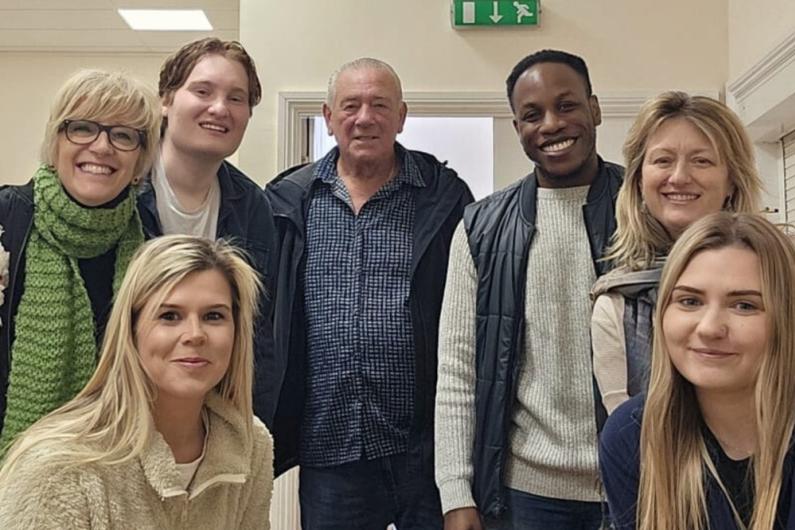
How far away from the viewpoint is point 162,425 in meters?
1.56

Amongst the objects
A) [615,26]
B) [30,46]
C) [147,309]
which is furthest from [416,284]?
[30,46]

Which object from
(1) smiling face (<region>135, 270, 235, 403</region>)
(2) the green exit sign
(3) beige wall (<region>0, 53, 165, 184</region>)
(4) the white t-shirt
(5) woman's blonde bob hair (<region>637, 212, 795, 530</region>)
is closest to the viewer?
(5) woman's blonde bob hair (<region>637, 212, 795, 530</region>)

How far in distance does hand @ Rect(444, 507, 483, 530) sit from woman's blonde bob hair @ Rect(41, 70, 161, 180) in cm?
95

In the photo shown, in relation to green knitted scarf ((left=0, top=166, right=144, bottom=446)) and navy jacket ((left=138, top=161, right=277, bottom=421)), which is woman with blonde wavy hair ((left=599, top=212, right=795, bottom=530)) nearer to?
navy jacket ((left=138, top=161, right=277, bottom=421))

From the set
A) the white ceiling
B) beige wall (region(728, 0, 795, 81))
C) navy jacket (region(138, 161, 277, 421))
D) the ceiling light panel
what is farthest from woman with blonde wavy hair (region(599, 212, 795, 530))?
the ceiling light panel

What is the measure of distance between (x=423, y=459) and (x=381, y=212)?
0.61m

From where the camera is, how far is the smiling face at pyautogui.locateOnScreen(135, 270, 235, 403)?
151 cm

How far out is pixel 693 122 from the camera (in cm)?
156

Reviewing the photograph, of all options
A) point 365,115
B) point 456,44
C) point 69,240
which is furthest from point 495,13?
point 69,240

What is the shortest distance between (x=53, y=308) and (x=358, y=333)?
686 mm

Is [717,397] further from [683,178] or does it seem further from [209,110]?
[209,110]

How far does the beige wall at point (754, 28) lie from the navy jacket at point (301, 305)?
1549mm

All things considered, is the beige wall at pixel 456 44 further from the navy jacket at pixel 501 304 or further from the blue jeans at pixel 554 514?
the blue jeans at pixel 554 514

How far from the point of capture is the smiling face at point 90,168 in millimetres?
1670
